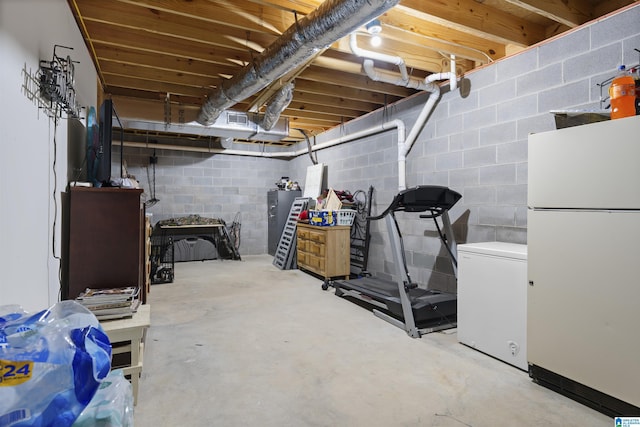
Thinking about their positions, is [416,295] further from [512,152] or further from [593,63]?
[593,63]

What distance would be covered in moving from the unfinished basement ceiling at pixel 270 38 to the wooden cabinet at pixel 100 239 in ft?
4.46

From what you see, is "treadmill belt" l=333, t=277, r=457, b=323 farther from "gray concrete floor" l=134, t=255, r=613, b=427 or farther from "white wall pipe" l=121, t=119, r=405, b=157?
"white wall pipe" l=121, t=119, r=405, b=157

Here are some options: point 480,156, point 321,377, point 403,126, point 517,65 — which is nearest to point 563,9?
point 517,65

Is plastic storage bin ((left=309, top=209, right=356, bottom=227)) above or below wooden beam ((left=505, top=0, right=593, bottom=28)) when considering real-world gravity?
below

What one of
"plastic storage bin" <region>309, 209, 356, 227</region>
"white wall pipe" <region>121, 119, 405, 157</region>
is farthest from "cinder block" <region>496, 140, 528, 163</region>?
"plastic storage bin" <region>309, 209, 356, 227</region>

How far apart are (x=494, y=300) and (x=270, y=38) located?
2.89 meters

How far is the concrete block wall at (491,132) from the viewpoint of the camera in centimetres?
250

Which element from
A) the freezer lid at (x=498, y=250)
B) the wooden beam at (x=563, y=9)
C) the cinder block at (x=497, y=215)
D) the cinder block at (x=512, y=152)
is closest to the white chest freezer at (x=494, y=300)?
the freezer lid at (x=498, y=250)

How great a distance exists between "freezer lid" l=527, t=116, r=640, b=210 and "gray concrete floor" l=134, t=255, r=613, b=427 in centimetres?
117

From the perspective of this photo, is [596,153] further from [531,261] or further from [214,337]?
[214,337]

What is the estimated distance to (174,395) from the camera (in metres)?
2.03

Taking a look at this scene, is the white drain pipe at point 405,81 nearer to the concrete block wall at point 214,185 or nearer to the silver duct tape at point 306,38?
the silver duct tape at point 306,38

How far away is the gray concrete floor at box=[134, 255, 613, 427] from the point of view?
5.99 feet

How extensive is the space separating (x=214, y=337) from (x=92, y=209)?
1408 mm
